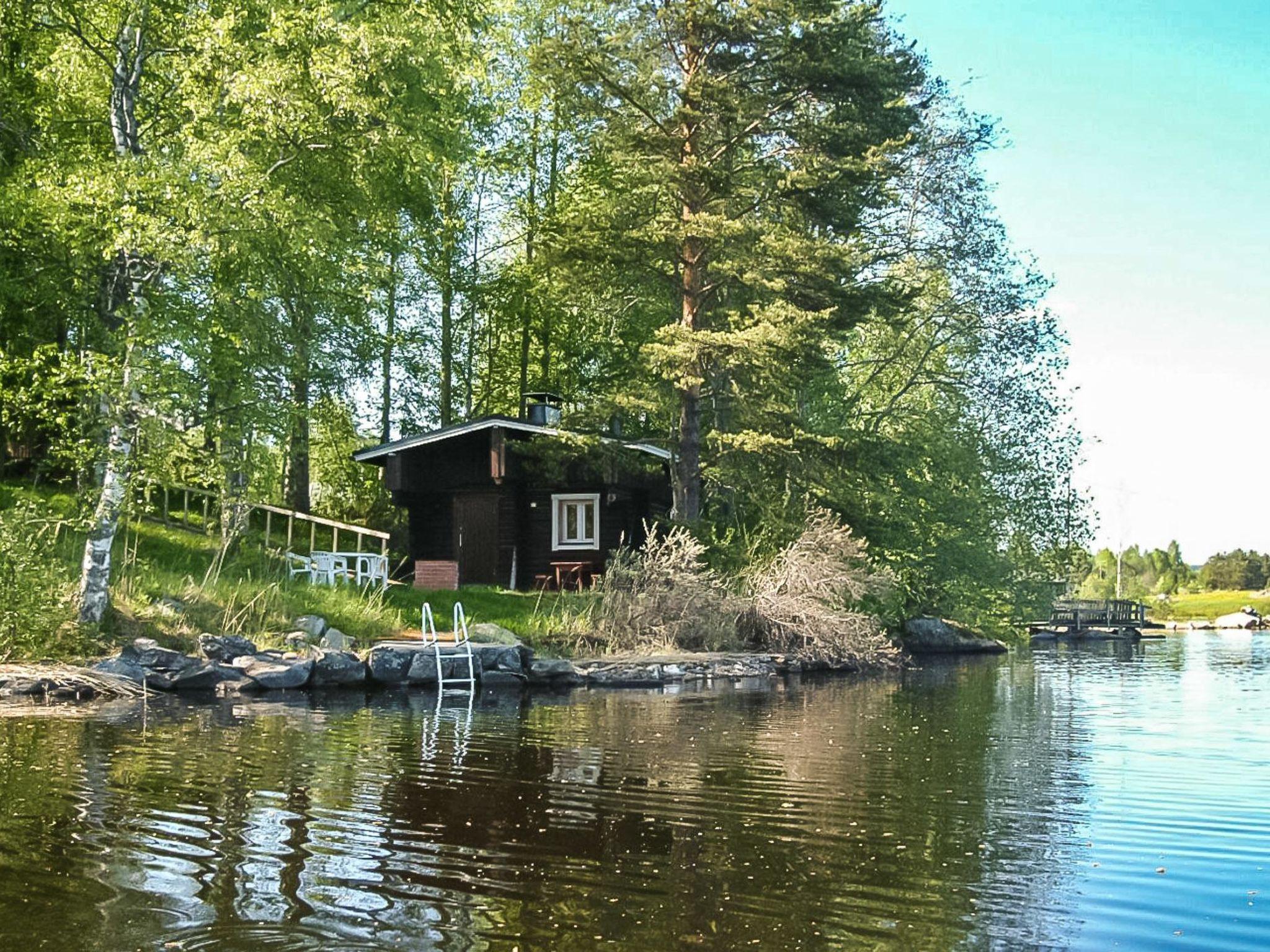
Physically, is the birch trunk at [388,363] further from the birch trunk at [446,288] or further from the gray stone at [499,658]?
the gray stone at [499,658]

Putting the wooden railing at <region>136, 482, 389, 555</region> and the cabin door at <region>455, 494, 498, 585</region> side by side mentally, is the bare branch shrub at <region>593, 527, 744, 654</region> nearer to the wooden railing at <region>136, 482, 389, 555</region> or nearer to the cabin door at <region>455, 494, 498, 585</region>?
the wooden railing at <region>136, 482, 389, 555</region>

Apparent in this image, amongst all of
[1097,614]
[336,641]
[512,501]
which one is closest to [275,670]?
[336,641]

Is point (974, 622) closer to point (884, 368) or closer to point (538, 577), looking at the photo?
point (884, 368)

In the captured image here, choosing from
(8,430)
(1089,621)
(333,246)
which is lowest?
(1089,621)

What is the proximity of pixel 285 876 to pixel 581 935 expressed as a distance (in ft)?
6.50

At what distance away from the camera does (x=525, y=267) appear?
123 ft

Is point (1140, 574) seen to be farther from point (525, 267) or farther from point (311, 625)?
point (311, 625)

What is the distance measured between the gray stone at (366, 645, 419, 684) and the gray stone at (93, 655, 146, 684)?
3.57 metres

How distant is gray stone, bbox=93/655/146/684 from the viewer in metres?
17.4

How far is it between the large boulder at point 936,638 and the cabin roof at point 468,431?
878cm

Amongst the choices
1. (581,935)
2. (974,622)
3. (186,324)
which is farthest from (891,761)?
(974,622)

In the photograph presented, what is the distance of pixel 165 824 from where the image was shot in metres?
8.40

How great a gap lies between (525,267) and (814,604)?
1669cm

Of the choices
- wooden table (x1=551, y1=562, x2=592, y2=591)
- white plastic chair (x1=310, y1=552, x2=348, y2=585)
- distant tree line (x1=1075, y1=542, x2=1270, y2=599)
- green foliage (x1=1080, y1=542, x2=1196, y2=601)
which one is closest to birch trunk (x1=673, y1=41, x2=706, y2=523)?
wooden table (x1=551, y1=562, x2=592, y2=591)
